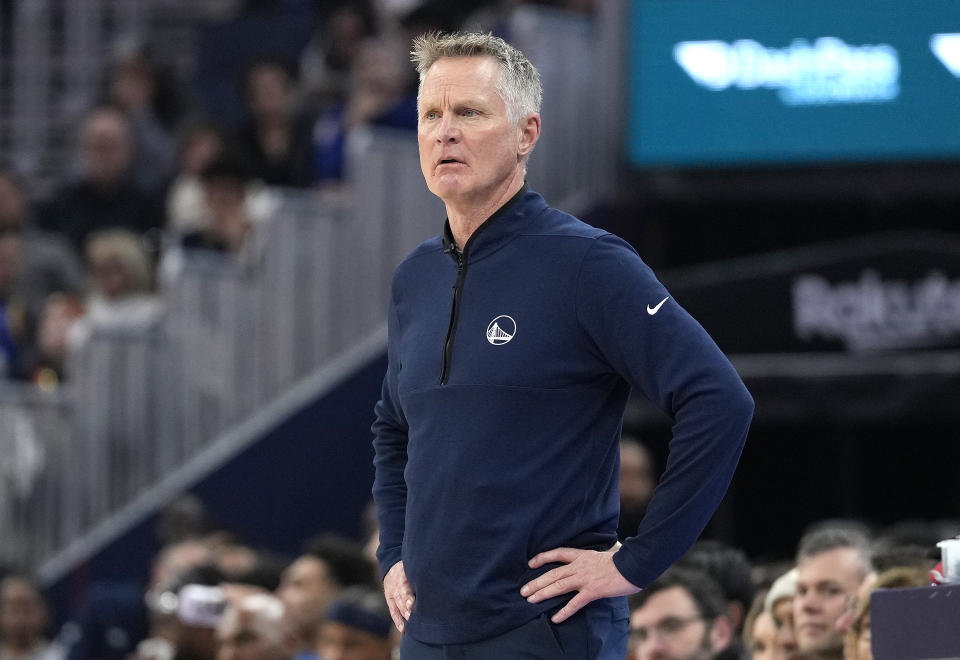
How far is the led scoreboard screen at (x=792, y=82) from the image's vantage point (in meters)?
10.3

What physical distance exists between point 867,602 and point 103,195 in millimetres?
8081

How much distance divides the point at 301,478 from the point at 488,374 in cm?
726

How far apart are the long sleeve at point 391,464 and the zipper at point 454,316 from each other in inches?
9.2

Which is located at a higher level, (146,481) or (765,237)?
(765,237)

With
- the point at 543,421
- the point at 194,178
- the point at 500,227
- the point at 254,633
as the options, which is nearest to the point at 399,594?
the point at 543,421

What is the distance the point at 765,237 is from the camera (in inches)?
449

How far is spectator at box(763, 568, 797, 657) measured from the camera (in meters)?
5.72

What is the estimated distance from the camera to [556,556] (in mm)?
3312

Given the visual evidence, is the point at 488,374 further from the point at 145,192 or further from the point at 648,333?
the point at 145,192

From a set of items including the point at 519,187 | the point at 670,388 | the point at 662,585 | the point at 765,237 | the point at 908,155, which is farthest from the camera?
the point at 765,237

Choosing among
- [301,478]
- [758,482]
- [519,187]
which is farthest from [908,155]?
[519,187]

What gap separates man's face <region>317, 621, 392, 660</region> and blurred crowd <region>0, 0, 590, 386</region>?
4.19m

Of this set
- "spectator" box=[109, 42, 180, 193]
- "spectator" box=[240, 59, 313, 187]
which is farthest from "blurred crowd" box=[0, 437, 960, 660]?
"spectator" box=[109, 42, 180, 193]

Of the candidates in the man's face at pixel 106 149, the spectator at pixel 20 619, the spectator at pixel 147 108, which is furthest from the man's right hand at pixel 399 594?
the spectator at pixel 147 108
